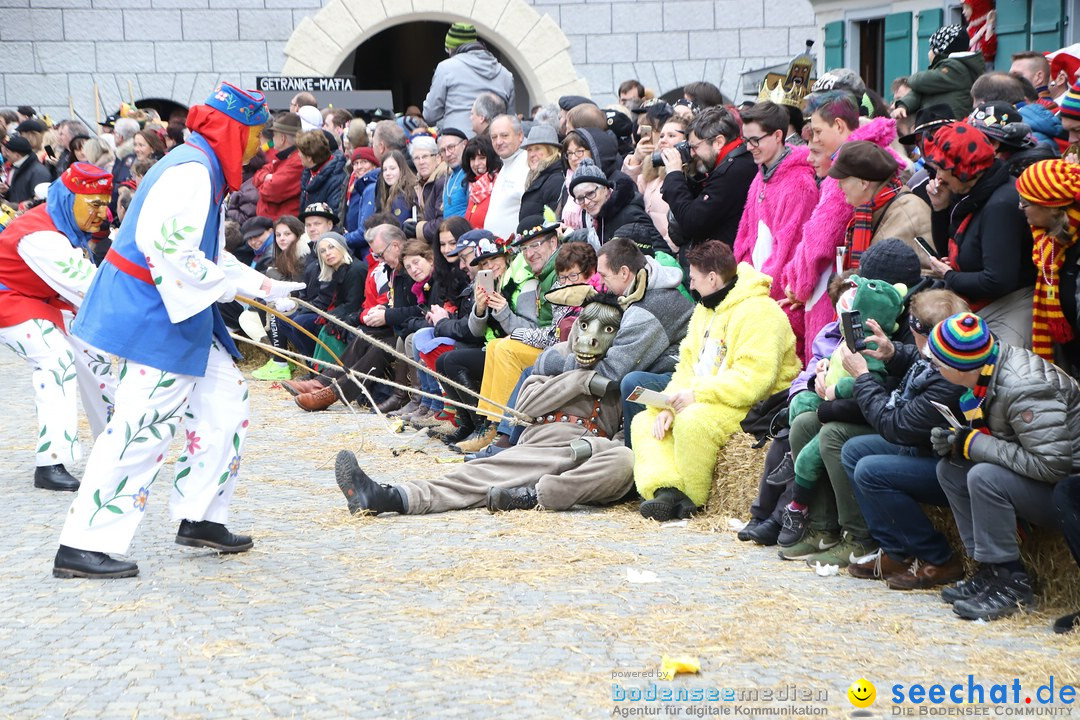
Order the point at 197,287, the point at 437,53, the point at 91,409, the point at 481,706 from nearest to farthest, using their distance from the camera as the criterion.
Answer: the point at 481,706 → the point at 197,287 → the point at 91,409 → the point at 437,53

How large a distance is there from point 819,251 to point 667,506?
1.51 meters

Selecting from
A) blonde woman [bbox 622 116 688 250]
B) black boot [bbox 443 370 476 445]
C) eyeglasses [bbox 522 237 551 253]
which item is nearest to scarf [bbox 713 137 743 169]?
blonde woman [bbox 622 116 688 250]

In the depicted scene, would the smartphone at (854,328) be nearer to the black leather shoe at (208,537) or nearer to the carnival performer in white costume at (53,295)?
the black leather shoe at (208,537)

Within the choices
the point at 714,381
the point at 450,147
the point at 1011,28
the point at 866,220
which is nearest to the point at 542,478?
the point at 714,381

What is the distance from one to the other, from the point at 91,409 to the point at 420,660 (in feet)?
14.9

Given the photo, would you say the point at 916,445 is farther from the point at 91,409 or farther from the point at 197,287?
the point at 91,409

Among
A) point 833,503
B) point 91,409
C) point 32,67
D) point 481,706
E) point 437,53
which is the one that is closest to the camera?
point 481,706

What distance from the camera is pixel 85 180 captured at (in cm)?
836

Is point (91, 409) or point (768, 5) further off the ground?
point (768, 5)

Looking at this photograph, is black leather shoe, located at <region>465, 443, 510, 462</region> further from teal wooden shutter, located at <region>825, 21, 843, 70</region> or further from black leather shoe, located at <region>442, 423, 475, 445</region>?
teal wooden shutter, located at <region>825, 21, 843, 70</region>

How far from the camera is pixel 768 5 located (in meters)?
21.1

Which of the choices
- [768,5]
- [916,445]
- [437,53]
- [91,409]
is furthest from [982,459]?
[437,53]

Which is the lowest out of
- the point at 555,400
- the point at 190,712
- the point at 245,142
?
the point at 190,712

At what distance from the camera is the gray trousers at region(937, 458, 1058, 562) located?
501 centimetres
